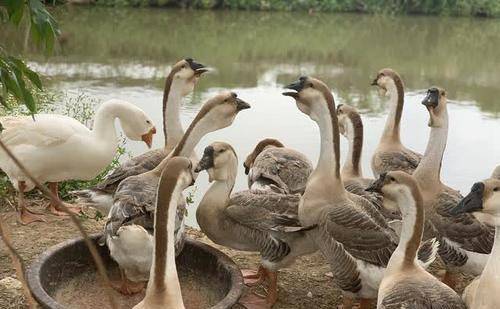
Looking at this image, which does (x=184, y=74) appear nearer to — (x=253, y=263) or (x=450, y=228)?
(x=253, y=263)

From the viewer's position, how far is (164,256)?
2918mm

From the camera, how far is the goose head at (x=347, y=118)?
5531 mm

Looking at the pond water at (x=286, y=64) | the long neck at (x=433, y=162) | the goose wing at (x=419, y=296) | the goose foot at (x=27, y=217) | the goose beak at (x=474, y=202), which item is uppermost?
the goose beak at (x=474, y=202)

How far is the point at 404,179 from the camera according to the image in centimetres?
367

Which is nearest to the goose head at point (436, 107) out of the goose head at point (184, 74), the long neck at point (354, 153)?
the long neck at point (354, 153)

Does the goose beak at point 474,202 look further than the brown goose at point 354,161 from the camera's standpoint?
No

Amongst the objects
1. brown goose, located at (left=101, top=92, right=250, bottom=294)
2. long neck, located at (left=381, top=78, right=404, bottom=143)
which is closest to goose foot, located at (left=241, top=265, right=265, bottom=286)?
brown goose, located at (left=101, top=92, right=250, bottom=294)

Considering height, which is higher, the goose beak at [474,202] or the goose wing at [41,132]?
the goose beak at [474,202]

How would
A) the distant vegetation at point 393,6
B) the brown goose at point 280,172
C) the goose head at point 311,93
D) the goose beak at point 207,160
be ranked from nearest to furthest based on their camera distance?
the goose head at point 311,93 → the goose beak at point 207,160 → the brown goose at point 280,172 → the distant vegetation at point 393,6

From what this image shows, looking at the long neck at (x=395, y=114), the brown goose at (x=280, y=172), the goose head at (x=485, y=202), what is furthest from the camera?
the long neck at (x=395, y=114)

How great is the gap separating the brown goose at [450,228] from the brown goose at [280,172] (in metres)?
0.99

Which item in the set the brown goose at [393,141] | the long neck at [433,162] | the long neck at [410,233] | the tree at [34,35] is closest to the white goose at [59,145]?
the brown goose at [393,141]

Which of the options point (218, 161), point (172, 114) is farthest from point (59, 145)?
point (218, 161)

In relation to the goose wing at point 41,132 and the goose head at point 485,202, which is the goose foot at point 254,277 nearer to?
the goose head at point 485,202
